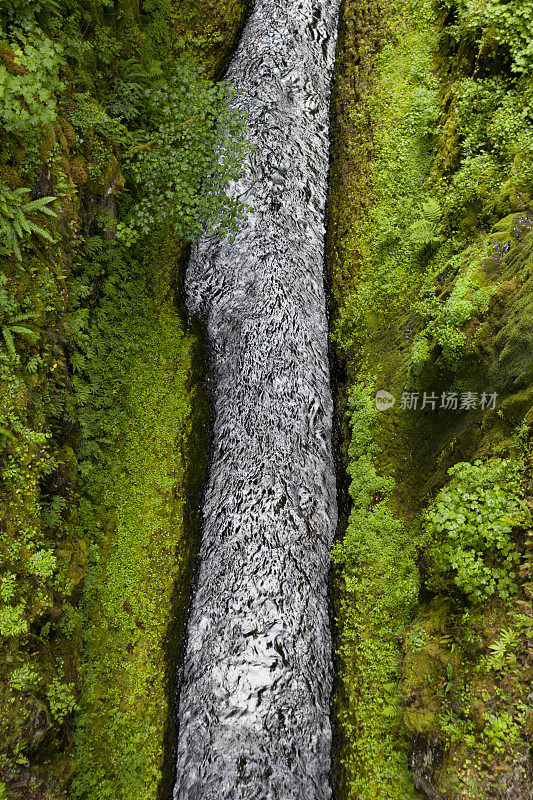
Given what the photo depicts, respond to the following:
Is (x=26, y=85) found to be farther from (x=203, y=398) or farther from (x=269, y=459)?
(x=269, y=459)

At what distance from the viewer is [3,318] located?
20.1 ft

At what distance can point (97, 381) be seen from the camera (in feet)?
26.8

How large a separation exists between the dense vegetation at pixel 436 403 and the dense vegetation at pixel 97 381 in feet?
9.33

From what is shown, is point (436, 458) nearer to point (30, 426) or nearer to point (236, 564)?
point (236, 564)

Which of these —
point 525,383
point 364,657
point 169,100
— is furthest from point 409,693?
point 169,100

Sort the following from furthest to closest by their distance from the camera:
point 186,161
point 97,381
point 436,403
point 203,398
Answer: point 203,398 < point 186,161 < point 97,381 < point 436,403

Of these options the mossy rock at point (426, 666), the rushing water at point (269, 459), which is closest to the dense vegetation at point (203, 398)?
the mossy rock at point (426, 666)

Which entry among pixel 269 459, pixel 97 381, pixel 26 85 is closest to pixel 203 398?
pixel 269 459

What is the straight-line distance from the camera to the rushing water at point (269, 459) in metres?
6.99

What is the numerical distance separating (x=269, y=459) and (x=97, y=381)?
3.32 meters

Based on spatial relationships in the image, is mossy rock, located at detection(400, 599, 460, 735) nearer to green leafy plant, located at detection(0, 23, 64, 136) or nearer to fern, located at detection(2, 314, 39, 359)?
fern, located at detection(2, 314, 39, 359)

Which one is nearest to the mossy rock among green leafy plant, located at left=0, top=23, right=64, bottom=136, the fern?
the fern

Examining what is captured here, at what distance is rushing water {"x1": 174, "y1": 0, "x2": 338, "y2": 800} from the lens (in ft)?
22.9

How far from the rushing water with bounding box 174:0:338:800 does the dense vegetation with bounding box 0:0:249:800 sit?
1.68ft
